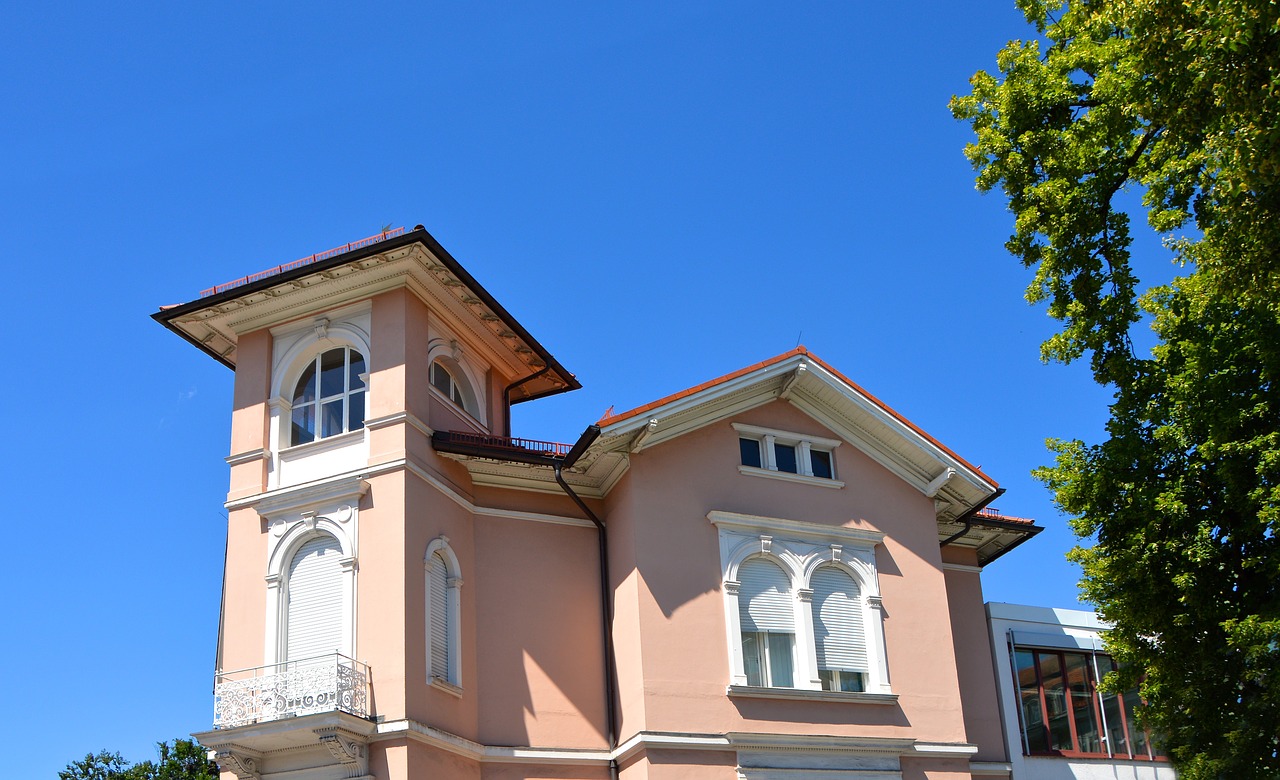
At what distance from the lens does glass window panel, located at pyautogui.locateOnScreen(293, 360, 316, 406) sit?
2328 cm

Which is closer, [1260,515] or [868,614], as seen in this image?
[1260,515]

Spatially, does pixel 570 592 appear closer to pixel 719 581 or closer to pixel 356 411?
pixel 719 581

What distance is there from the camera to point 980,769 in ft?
83.0

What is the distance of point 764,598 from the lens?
23.0 m

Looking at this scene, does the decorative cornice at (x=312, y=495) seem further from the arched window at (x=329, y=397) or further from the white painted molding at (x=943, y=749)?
the white painted molding at (x=943, y=749)

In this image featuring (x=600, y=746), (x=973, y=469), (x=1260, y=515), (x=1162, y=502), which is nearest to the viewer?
(x=1260, y=515)

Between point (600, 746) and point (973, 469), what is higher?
point (973, 469)

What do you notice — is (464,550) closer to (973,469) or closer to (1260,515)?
(973,469)

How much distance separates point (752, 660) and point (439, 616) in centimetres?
549

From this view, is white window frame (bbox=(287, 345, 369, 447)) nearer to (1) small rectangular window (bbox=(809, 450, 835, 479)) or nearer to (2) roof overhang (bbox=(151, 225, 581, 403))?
(2) roof overhang (bbox=(151, 225, 581, 403))

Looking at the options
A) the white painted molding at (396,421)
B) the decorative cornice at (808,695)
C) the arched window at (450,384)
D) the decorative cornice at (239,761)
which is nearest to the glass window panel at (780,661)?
the decorative cornice at (808,695)

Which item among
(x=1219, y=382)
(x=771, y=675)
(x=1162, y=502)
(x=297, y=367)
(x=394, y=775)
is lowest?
(x=394, y=775)

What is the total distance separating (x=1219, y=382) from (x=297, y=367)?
15.5 metres

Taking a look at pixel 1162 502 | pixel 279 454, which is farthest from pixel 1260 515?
pixel 279 454
